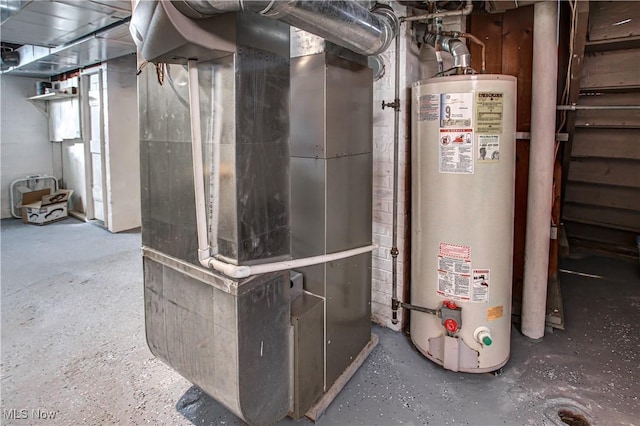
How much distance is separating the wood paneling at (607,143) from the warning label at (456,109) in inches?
59.0

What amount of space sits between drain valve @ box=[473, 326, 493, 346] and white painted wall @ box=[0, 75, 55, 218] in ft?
19.9

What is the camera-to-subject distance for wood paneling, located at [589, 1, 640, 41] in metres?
1.98

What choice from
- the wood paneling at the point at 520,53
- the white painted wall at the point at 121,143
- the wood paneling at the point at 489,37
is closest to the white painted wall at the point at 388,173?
the wood paneling at the point at 489,37

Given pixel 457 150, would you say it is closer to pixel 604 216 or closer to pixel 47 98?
pixel 604 216

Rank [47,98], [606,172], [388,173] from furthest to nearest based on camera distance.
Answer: [47,98], [606,172], [388,173]

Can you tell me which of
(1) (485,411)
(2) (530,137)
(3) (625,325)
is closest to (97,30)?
(2) (530,137)

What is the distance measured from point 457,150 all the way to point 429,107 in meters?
0.24

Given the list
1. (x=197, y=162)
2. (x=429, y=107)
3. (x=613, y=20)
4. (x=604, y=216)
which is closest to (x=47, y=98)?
(x=197, y=162)

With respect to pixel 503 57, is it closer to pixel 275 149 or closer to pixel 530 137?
pixel 530 137

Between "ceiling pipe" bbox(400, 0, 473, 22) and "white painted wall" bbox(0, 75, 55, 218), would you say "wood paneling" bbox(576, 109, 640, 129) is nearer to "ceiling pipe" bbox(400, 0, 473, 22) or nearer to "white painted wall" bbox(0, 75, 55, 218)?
"ceiling pipe" bbox(400, 0, 473, 22)

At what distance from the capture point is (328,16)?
47.3 inches

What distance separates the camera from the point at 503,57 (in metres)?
2.24

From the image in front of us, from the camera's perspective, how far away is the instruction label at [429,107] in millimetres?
1775

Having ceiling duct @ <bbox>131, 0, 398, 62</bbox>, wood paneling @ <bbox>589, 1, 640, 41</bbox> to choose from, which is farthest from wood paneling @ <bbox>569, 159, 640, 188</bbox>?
ceiling duct @ <bbox>131, 0, 398, 62</bbox>
